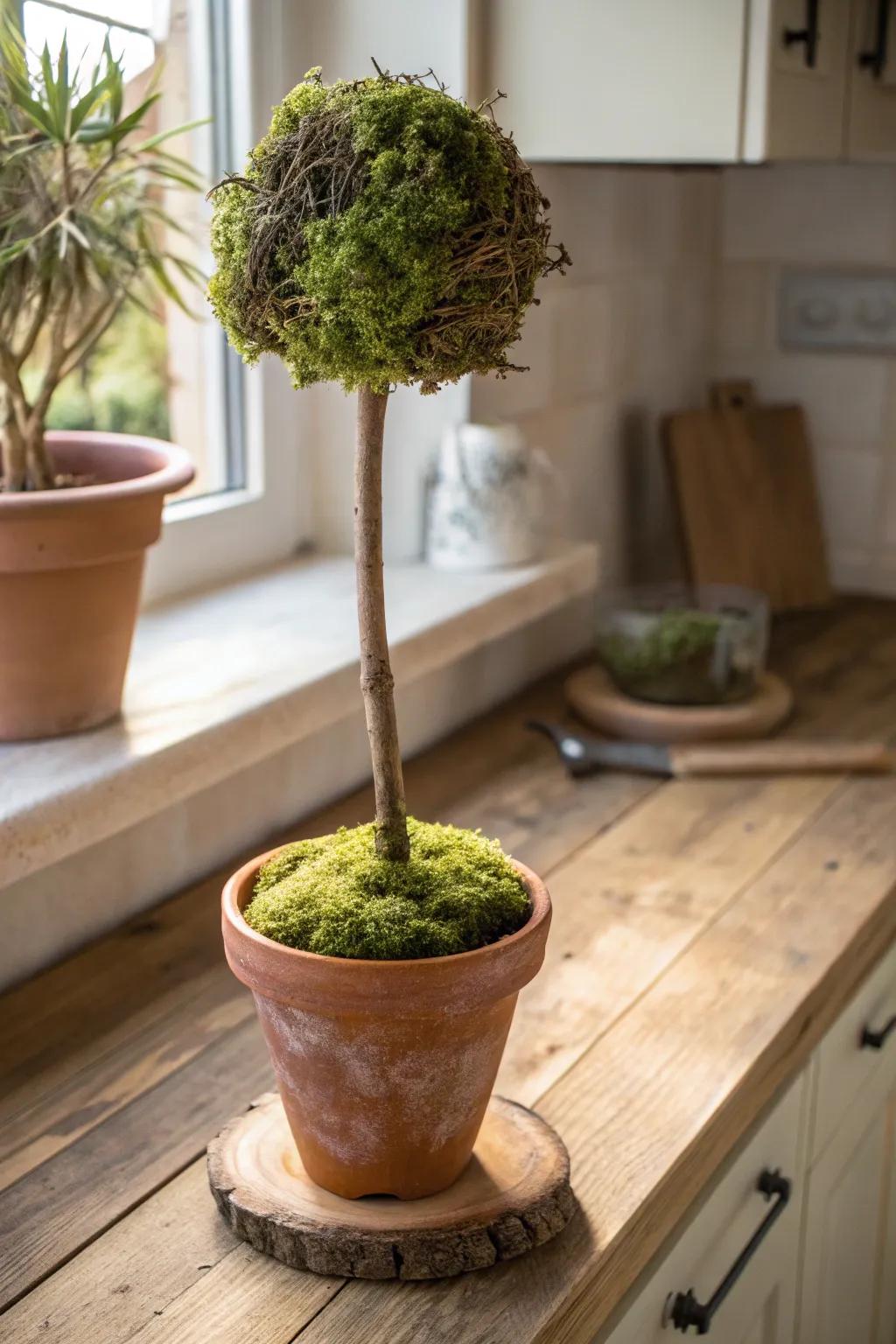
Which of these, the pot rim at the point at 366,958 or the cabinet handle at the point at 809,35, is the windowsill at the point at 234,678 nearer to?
the pot rim at the point at 366,958

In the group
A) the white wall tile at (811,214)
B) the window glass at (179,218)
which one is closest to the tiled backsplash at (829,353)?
the white wall tile at (811,214)

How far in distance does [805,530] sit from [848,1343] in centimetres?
111

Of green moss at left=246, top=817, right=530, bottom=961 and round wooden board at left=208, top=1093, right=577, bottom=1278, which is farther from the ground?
green moss at left=246, top=817, right=530, bottom=961

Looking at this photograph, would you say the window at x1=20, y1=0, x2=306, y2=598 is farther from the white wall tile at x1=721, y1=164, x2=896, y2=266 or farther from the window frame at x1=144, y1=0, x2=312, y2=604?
the white wall tile at x1=721, y1=164, x2=896, y2=266

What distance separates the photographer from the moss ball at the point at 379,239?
0.68 m

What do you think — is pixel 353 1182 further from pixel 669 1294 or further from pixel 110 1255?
pixel 669 1294

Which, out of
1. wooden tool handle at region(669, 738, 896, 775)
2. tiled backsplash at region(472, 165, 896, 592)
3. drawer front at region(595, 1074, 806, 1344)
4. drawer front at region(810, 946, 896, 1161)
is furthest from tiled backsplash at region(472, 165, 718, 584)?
drawer front at region(595, 1074, 806, 1344)

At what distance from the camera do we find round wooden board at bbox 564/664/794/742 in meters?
1.62

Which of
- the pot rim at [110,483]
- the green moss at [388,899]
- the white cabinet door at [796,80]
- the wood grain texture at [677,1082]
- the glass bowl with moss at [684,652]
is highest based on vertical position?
the white cabinet door at [796,80]

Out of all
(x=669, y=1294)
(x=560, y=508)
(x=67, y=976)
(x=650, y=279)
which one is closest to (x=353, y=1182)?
(x=669, y=1294)

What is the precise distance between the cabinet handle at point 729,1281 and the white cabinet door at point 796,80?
94 centimetres

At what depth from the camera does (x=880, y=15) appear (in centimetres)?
169

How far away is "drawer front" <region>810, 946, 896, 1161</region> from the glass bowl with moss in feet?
1.36

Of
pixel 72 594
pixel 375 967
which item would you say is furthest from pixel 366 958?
pixel 72 594
